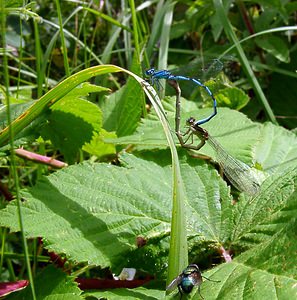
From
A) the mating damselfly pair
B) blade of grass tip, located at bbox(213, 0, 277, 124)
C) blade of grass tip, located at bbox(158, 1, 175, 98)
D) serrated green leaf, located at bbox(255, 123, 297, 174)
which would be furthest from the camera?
blade of grass tip, located at bbox(158, 1, 175, 98)

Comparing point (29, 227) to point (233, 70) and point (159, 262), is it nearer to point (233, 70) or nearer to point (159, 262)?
point (159, 262)

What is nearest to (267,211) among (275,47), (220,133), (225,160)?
(225,160)

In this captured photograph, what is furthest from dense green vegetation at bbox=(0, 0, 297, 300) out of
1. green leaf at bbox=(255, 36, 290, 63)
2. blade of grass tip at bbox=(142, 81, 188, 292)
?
green leaf at bbox=(255, 36, 290, 63)

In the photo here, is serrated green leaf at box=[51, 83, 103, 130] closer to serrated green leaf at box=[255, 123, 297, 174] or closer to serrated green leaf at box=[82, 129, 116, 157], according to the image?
serrated green leaf at box=[82, 129, 116, 157]

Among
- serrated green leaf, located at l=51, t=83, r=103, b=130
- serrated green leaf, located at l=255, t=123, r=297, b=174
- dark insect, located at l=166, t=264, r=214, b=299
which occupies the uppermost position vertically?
serrated green leaf, located at l=51, t=83, r=103, b=130

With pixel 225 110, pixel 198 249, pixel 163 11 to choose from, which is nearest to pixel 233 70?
pixel 163 11

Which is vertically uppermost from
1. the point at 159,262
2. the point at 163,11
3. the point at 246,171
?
the point at 163,11
